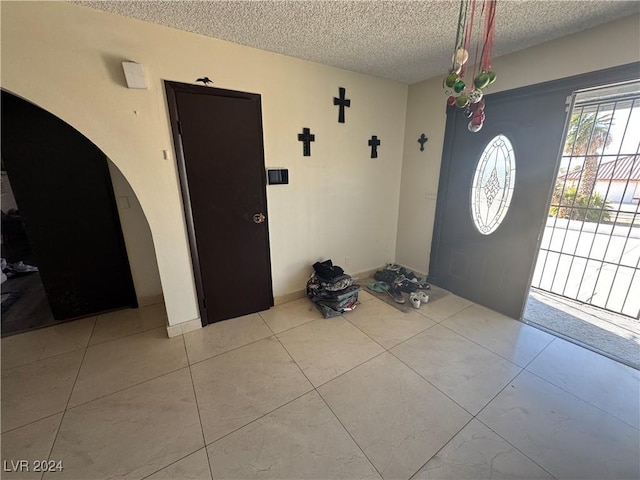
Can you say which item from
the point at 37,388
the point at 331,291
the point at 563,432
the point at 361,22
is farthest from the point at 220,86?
the point at 563,432

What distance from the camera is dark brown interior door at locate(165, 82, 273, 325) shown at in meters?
1.97

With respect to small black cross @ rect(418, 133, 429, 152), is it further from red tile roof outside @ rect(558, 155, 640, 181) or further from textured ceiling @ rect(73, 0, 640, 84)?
red tile roof outside @ rect(558, 155, 640, 181)

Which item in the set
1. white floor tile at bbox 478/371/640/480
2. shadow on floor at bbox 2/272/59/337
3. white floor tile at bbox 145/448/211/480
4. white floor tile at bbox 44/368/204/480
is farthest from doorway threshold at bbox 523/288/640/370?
shadow on floor at bbox 2/272/59/337

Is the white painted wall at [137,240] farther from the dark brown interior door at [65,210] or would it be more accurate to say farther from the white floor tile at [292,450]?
the white floor tile at [292,450]

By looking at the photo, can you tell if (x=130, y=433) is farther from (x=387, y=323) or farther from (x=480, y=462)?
(x=387, y=323)

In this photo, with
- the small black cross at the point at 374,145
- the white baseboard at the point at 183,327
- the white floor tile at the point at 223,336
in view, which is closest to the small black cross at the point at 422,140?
the small black cross at the point at 374,145

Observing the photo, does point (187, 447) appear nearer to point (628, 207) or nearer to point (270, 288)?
point (270, 288)

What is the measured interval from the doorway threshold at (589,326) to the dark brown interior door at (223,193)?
107 inches

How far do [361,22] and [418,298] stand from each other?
95.9 inches

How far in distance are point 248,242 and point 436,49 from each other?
2341 millimetres

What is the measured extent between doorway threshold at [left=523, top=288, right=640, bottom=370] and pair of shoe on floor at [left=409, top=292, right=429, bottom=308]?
0.90 meters

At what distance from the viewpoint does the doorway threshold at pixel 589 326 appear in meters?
2.02

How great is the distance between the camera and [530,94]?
2105 millimetres

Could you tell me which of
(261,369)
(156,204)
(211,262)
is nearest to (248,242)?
(211,262)
